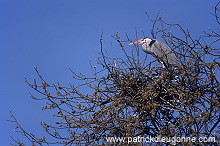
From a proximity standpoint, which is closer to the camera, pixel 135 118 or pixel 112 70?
pixel 135 118

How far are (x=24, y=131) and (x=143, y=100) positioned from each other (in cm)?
163

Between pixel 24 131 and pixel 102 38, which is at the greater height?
pixel 102 38

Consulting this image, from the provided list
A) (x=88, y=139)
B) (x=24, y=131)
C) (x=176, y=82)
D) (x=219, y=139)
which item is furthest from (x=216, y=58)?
(x=24, y=131)

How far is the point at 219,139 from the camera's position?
458cm

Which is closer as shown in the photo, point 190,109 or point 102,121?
point 190,109

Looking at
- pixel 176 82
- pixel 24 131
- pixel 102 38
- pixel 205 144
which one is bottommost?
pixel 205 144

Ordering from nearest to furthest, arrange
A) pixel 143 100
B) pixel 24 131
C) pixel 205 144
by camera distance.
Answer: pixel 205 144
pixel 143 100
pixel 24 131

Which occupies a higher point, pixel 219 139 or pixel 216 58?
pixel 216 58

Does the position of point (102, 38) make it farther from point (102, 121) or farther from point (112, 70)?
point (102, 121)

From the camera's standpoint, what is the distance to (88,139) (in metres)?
5.15

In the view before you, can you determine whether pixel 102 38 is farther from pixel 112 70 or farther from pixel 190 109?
A: pixel 190 109

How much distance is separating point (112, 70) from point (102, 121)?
28.7 inches

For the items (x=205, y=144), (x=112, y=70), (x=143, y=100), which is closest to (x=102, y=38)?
(x=112, y=70)

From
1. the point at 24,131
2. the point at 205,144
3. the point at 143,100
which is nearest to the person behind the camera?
the point at 205,144
